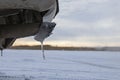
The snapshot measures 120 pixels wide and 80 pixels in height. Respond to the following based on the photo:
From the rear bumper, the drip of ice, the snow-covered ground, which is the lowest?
the snow-covered ground

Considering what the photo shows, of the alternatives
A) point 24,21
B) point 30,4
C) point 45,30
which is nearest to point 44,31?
point 45,30

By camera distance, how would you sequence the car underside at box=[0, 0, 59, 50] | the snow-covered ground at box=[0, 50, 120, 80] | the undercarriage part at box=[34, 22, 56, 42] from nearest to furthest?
the car underside at box=[0, 0, 59, 50] → the undercarriage part at box=[34, 22, 56, 42] → the snow-covered ground at box=[0, 50, 120, 80]

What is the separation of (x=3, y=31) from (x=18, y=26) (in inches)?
10.7

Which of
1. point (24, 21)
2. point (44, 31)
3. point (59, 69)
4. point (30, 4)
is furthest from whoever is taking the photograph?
point (59, 69)

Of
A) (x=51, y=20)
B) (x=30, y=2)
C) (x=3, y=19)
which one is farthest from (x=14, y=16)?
(x=30, y=2)

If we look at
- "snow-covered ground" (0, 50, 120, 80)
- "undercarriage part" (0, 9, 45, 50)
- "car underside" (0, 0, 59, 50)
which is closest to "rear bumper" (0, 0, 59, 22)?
"car underside" (0, 0, 59, 50)

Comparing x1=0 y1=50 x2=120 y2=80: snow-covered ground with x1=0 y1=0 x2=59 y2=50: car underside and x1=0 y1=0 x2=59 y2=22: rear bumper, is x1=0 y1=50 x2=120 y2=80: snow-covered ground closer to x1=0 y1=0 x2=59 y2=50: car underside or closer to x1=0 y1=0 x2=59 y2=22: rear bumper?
x1=0 y1=0 x2=59 y2=50: car underside

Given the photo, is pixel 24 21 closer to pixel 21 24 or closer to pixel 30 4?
pixel 21 24

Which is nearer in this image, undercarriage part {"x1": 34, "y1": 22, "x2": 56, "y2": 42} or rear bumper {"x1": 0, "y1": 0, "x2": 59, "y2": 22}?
rear bumper {"x1": 0, "y1": 0, "x2": 59, "y2": 22}

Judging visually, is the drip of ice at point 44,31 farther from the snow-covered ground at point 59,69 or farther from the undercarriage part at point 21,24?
the snow-covered ground at point 59,69

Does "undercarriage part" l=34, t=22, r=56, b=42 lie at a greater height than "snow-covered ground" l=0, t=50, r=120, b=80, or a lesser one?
greater

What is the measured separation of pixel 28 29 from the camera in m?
6.88

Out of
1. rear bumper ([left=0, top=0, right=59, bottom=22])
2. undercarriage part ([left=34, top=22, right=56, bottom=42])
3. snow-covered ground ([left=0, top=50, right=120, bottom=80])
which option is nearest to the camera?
rear bumper ([left=0, top=0, right=59, bottom=22])

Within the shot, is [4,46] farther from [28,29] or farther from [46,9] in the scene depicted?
[46,9]
